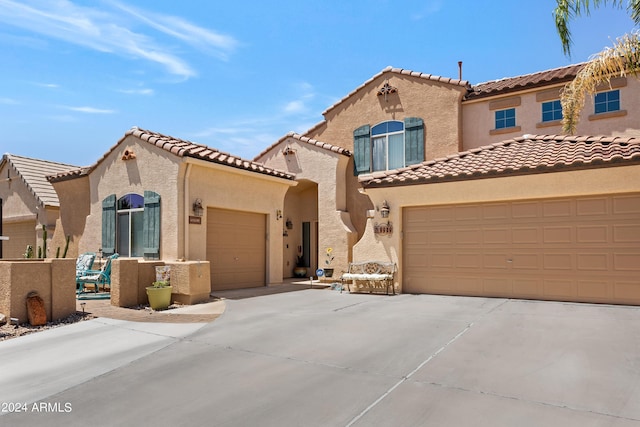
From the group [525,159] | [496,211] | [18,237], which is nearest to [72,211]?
[18,237]

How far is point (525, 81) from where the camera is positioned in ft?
49.6

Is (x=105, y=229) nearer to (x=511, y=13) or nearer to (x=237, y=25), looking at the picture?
(x=237, y=25)

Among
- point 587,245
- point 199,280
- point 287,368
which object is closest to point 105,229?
point 199,280

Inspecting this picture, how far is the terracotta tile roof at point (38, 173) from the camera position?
18875mm

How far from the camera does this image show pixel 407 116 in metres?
16.5

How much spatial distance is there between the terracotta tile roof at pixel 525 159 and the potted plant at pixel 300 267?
694 cm

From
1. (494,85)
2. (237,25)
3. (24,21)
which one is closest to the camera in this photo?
(24,21)

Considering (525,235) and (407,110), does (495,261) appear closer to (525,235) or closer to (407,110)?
(525,235)

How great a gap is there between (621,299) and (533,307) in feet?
7.14

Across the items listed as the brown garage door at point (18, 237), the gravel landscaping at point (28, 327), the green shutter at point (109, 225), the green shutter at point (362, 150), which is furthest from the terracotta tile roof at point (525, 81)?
the brown garage door at point (18, 237)

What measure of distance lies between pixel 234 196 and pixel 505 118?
404 inches

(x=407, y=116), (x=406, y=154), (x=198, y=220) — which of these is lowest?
(x=198, y=220)

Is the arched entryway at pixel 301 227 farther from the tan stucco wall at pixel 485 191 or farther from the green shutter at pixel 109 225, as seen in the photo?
the green shutter at pixel 109 225

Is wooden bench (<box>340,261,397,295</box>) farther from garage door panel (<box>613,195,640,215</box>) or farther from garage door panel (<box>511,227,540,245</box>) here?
garage door panel (<box>613,195,640,215</box>)
